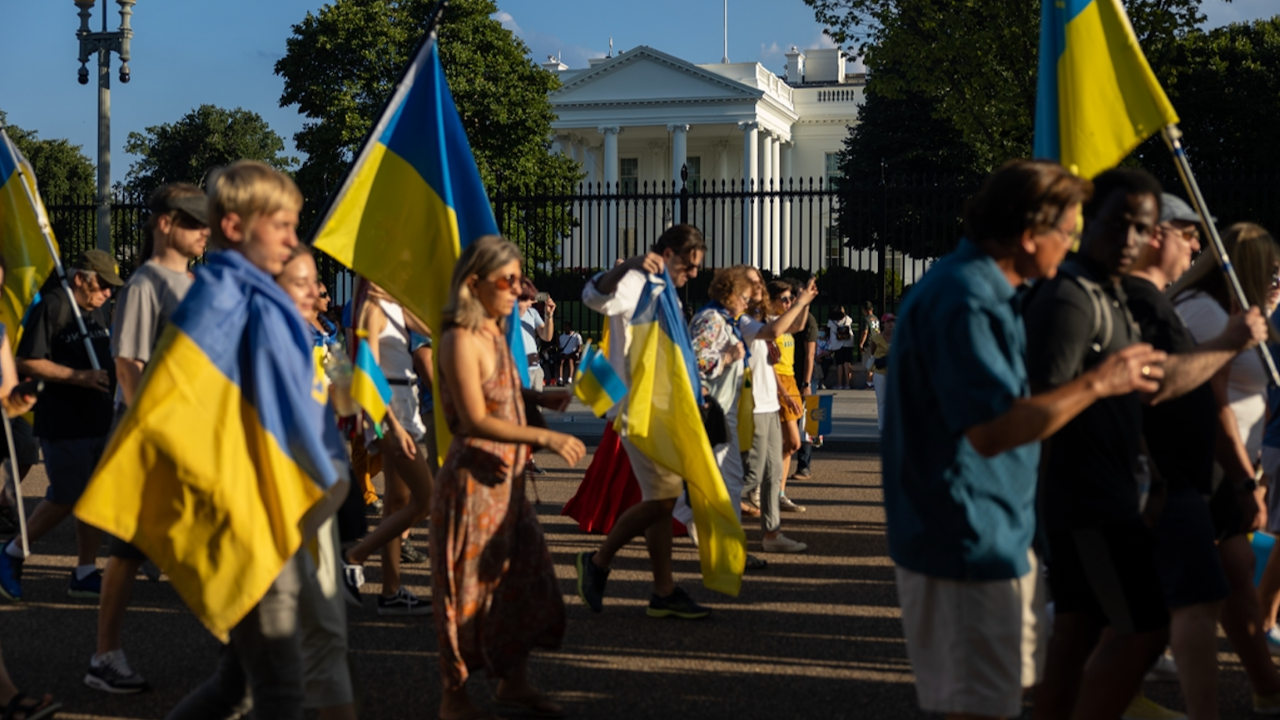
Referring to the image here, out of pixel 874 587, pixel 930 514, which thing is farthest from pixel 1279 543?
pixel 930 514

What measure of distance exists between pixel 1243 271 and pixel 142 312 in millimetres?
3846

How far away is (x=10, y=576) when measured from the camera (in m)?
5.86

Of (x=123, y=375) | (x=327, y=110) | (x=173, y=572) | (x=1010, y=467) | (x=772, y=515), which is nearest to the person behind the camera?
(x=1010, y=467)

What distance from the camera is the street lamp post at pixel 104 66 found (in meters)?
14.8

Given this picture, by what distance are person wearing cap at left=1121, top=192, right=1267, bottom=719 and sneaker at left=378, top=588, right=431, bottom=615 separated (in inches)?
132

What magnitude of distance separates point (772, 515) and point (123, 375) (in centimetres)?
381

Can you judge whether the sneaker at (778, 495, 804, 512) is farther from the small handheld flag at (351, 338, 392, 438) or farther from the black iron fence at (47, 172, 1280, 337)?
the small handheld flag at (351, 338, 392, 438)

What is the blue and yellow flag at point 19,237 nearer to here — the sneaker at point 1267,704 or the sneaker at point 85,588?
the sneaker at point 85,588

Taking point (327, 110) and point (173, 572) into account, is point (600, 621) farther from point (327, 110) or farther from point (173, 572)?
point (327, 110)

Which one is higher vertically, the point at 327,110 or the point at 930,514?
the point at 327,110

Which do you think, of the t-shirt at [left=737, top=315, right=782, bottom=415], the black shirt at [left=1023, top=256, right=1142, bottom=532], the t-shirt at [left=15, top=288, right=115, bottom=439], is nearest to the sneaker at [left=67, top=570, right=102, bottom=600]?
the t-shirt at [left=15, top=288, right=115, bottom=439]

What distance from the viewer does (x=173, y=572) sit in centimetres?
291

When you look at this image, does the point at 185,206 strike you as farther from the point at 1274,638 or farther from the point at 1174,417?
the point at 1274,638

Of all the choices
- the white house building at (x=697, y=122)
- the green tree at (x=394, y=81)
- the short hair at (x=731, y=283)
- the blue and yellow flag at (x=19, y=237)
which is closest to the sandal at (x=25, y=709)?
the blue and yellow flag at (x=19, y=237)
